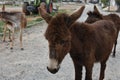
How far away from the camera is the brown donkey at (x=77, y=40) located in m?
4.34

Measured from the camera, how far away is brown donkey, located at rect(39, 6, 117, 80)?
4.34m

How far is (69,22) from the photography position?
442cm

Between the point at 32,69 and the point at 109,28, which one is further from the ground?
the point at 109,28

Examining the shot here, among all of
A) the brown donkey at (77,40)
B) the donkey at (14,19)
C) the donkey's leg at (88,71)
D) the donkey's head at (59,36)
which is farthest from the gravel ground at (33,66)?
the donkey's head at (59,36)

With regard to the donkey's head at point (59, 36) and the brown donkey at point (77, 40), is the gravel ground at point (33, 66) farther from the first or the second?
the donkey's head at point (59, 36)

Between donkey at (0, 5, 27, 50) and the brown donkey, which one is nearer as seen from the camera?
the brown donkey

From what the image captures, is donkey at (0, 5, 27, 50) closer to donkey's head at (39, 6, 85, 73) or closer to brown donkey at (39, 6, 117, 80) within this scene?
brown donkey at (39, 6, 117, 80)

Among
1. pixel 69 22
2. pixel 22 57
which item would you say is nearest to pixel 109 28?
pixel 69 22

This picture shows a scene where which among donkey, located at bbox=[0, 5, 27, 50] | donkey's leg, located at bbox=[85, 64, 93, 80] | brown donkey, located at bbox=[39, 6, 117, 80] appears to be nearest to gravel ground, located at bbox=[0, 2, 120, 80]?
donkey, located at bbox=[0, 5, 27, 50]

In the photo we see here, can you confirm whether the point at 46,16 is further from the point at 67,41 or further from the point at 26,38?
the point at 26,38

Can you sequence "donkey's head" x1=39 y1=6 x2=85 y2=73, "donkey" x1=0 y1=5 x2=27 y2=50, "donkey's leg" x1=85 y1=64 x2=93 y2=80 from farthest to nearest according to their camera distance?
"donkey" x1=0 y1=5 x2=27 y2=50 → "donkey's leg" x1=85 y1=64 x2=93 y2=80 → "donkey's head" x1=39 y1=6 x2=85 y2=73

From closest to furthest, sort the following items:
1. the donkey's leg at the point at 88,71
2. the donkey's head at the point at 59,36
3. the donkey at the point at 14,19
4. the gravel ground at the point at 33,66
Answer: the donkey's head at the point at 59,36 → the donkey's leg at the point at 88,71 → the gravel ground at the point at 33,66 → the donkey at the point at 14,19

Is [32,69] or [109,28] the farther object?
[32,69]

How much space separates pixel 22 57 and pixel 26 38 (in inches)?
174
